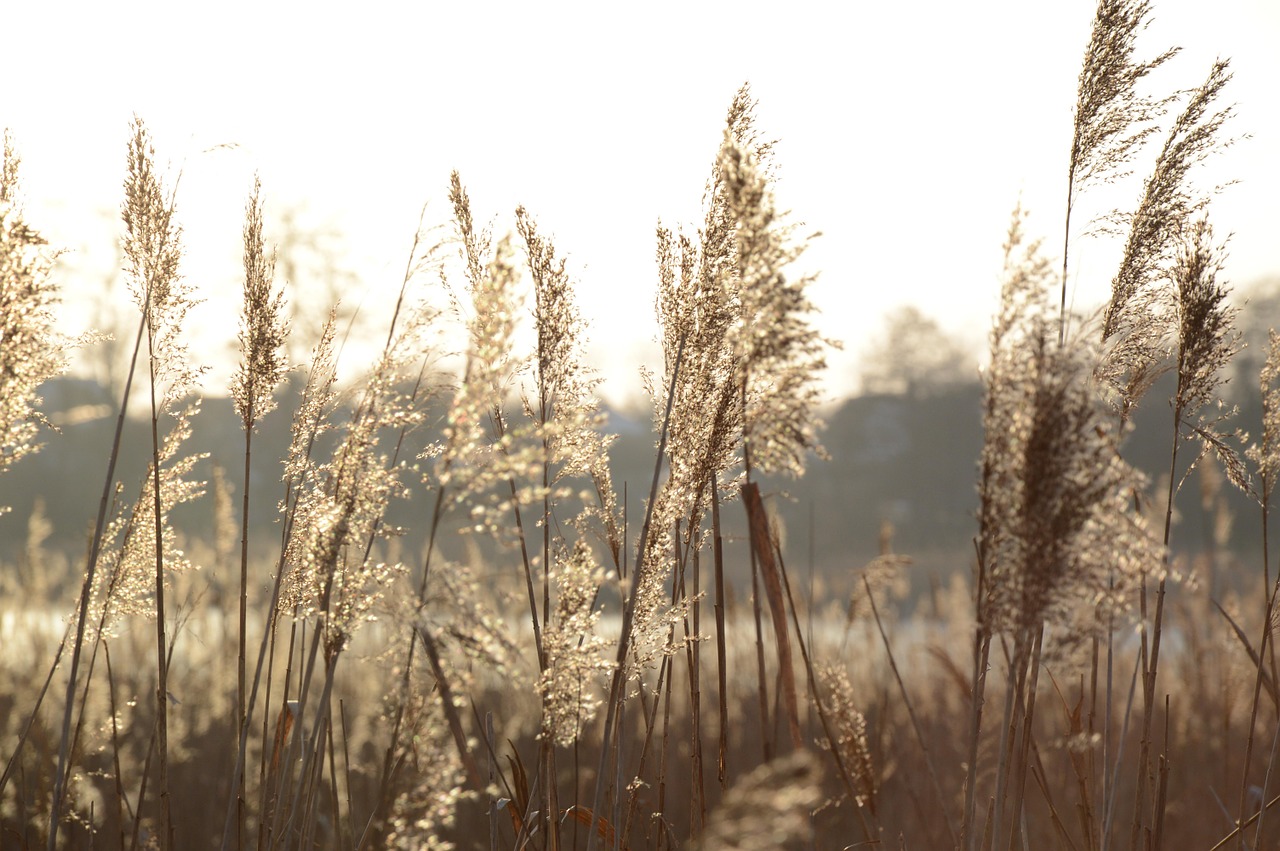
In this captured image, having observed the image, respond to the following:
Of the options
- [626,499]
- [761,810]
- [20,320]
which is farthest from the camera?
[626,499]

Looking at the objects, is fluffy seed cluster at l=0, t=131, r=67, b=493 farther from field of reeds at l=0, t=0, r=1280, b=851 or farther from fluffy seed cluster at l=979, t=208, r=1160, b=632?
fluffy seed cluster at l=979, t=208, r=1160, b=632

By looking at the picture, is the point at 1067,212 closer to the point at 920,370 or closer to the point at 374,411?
the point at 374,411

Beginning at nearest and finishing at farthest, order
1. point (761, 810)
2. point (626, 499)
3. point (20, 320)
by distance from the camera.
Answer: point (761, 810), point (20, 320), point (626, 499)

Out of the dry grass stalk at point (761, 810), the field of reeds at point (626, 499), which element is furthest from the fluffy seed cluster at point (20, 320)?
the dry grass stalk at point (761, 810)

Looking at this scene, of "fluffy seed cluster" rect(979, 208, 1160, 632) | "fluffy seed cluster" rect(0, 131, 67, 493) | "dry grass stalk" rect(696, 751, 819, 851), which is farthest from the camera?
"fluffy seed cluster" rect(0, 131, 67, 493)

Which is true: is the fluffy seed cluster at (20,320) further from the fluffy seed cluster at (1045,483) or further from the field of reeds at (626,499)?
the fluffy seed cluster at (1045,483)

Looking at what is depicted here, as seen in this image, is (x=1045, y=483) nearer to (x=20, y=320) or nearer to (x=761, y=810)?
(x=761, y=810)

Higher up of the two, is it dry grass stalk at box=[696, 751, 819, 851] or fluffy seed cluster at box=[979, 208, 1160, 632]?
fluffy seed cluster at box=[979, 208, 1160, 632]

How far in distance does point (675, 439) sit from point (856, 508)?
4120cm

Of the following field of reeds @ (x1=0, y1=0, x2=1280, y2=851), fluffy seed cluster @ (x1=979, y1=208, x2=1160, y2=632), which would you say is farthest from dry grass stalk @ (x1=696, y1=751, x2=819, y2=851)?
fluffy seed cluster @ (x1=979, y1=208, x2=1160, y2=632)

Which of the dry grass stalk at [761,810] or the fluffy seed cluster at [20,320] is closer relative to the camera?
the dry grass stalk at [761,810]

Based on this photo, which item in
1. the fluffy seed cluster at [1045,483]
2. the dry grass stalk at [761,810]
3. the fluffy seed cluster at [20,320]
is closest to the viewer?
the dry grass stalk at [761,810]

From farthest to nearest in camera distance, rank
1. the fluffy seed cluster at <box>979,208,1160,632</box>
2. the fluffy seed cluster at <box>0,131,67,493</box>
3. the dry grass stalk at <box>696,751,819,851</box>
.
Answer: the fluffy seed cluster at <box>0,131,67,493</box>, the fluffy seed cluster at <box>979,208,1160,632</box>, the dry grass stalk at <box>696,751,819,851</box>

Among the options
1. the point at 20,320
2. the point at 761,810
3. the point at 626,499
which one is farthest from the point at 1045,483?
the point at 20,320
